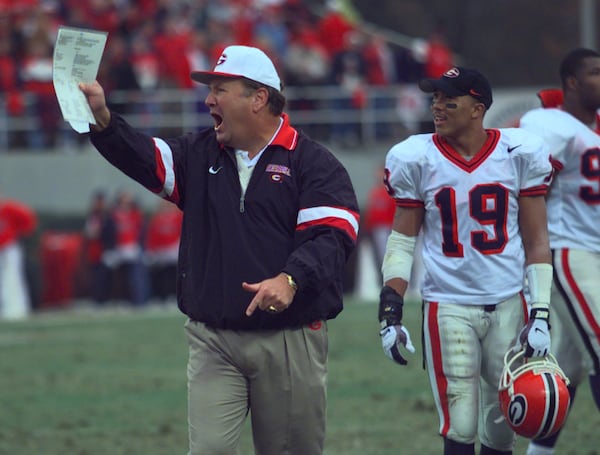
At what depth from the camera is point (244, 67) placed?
19.8 feet

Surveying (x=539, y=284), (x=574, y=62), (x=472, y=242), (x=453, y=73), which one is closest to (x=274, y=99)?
(x=453, y=73)

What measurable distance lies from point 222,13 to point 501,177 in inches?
722

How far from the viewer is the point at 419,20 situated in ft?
102

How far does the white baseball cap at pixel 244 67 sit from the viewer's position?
6027 mm

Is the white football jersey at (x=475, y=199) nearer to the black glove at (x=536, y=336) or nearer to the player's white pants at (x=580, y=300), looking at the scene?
the black glove at (x=536, y=336)

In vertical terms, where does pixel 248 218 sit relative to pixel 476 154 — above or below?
below

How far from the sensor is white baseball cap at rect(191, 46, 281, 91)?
6.03m

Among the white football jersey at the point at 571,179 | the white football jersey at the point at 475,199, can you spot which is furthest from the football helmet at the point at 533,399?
the white football jersey at the point at 571,179

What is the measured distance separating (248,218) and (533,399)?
145 centimetres

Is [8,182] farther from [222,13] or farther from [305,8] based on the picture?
[305,8]

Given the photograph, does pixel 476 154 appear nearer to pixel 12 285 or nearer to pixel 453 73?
pixel 453 73

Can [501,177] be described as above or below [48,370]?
above

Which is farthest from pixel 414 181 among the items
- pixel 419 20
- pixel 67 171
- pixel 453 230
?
pixel 419 20

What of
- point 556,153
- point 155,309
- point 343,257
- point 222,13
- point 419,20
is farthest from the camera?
point 419,20
